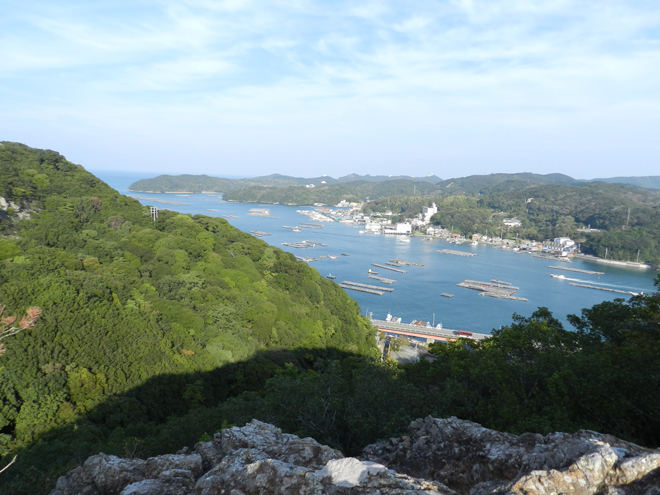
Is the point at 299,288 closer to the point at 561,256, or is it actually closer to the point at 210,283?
the point at 210,283

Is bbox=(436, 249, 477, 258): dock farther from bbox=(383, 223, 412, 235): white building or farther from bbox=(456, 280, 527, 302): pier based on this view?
bbox=(456, 280, 527, 302): pier

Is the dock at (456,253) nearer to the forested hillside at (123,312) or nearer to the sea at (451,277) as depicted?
the sea at (451,277)

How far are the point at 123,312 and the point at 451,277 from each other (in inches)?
1198

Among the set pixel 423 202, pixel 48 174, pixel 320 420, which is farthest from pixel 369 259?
pixel 423 202

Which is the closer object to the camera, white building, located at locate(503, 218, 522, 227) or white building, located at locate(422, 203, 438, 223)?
white building, located at locate(503, 218, 522, 227)

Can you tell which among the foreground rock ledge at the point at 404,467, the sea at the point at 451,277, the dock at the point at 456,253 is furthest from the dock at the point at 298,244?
the foreground rock ledge at the point at 404,467

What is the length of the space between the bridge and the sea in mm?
2281

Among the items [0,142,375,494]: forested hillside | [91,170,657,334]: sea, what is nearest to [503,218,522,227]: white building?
[91,170,657,334]: sea

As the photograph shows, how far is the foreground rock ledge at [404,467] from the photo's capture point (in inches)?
80.4

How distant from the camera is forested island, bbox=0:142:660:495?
15.1ft

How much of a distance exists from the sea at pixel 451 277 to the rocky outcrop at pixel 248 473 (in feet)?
71.5

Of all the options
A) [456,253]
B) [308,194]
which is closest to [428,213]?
[456,253]

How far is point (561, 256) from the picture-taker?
159 feet

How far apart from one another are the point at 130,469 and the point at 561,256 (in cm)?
5416
